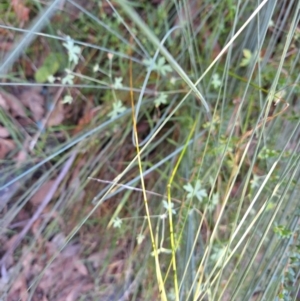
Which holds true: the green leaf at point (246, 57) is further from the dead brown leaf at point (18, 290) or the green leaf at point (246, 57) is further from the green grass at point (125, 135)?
the dead brown leaf at point (18, 290)

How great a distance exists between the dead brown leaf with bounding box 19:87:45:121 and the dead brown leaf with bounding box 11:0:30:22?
0.16m

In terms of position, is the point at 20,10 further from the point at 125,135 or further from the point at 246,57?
the point at 246,57

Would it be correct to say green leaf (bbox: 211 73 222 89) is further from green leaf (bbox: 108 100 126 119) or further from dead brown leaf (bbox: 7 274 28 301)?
dead brown leaf (bbox: 7 274 28 301)

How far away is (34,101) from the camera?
0.95 m

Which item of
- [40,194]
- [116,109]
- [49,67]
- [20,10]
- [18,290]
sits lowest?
[18,290]

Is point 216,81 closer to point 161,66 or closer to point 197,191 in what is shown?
point 161,66

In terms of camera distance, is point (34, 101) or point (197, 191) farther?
point (34, 101)

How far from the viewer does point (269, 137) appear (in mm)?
913

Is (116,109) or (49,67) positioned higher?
(49,67)

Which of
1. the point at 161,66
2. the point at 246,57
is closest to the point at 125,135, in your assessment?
the point at 161,66

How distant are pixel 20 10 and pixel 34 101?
21cm

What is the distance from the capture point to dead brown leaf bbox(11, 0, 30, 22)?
905mm

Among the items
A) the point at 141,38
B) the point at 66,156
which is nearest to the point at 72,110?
the point at 66,156

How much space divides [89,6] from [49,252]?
0.59 meters
